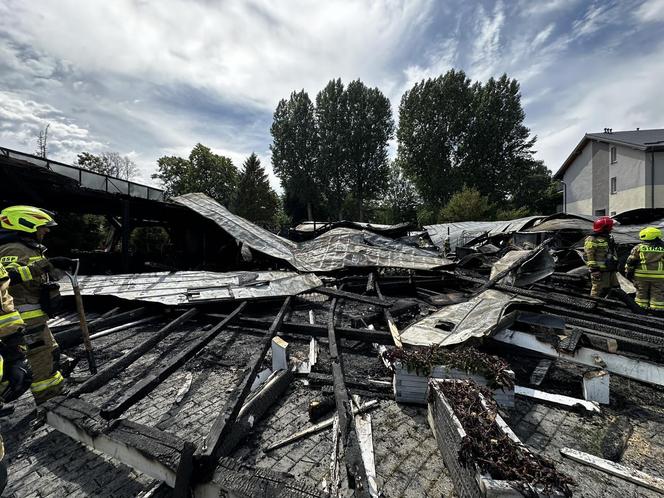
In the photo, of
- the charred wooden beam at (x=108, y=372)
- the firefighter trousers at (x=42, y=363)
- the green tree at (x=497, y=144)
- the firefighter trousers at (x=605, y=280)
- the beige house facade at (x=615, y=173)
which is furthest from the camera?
the green tree at (x=497, y=144)

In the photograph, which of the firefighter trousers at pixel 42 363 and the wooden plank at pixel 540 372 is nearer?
the firefighter trousers at pixel 42 363

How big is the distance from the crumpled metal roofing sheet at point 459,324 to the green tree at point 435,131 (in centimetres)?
2931

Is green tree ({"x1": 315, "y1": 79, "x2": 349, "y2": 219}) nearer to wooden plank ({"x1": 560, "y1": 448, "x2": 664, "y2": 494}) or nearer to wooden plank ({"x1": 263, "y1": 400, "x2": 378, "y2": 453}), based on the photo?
wooden plank ({"x1": 263, "y1": 400, "x2": 378, "y2": 453})

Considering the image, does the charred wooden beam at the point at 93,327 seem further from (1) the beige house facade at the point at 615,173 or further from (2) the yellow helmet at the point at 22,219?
(1) the beige house facade at the point at 615,173

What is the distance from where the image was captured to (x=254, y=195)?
31.5m

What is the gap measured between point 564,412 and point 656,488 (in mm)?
893

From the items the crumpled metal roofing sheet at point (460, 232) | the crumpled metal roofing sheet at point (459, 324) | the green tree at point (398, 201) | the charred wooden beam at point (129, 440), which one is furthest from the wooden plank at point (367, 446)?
the green tree at point (398, 201)

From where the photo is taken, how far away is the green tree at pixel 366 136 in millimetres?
31719

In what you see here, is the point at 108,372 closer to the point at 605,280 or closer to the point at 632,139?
the point at 605,280

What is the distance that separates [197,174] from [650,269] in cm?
3799

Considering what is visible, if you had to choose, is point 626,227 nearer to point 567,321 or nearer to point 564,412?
point 567,321

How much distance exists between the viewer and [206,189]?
34.3 m

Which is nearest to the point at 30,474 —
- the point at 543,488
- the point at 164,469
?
the point at 164,469

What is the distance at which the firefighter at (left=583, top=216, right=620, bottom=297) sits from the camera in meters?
5.73
